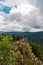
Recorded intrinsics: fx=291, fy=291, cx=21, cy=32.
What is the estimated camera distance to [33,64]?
46.2 m

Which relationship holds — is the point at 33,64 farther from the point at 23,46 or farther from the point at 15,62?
the point at 15,62

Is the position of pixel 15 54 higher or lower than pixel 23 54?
higher

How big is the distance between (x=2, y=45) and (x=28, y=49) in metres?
7.27

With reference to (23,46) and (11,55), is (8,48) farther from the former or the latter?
(23,46)

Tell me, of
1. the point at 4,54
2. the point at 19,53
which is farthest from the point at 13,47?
the point at 4,54

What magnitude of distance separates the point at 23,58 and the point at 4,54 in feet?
18.3

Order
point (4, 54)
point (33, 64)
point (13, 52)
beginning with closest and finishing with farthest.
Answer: point (4, 54)
point (13, 52)
point (33, 64)

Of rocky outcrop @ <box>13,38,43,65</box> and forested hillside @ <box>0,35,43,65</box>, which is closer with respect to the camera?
forested hillside @ <box>0,35,43,65</box>

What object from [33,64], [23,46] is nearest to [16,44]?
[23,46]

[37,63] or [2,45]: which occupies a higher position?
[2,45]

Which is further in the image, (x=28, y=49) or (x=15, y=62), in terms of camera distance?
(x=28, y=49)

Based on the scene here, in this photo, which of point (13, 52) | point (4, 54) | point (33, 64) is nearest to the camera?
point (4, 54)

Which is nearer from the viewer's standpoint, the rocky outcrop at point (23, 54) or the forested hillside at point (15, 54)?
the forested hillside at point (15, 54)

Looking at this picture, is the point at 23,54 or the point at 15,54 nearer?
the point at 15,54
